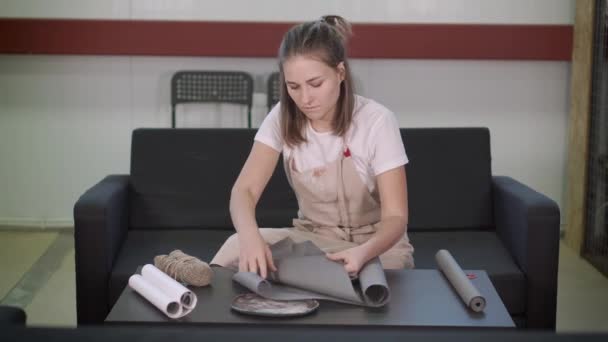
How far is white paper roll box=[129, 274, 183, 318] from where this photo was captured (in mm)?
1827

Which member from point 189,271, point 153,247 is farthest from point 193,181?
point 189,271

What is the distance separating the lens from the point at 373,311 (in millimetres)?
1858

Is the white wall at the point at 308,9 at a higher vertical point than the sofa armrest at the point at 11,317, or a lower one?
higher

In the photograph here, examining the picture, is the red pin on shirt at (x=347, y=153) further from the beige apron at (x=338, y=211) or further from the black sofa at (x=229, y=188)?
the black sofa at (x=229, y=188)

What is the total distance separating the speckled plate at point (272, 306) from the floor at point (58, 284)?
1.45 metres

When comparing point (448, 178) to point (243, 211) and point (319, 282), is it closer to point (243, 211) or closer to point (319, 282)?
point (243, 211)

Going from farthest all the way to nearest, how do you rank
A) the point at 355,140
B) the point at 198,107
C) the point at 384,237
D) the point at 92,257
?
the point at 198,107 < the point at 92,257 < the point at 355,140 < the point at 384,237

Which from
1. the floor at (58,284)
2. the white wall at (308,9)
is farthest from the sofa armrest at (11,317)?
the white wall at (308,9)

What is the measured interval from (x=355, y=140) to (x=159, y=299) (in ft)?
2.84

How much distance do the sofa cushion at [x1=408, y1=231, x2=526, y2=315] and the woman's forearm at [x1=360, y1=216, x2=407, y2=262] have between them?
2.08 feet

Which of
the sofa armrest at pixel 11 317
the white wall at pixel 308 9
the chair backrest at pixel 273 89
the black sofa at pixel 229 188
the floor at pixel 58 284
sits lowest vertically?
the floor at pixel 58 284

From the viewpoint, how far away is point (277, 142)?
96.7 inches

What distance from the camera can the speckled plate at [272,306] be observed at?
1799mm

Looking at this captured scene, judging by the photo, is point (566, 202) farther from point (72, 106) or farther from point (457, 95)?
point (72, 106)
